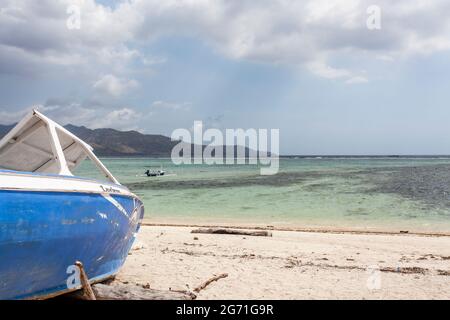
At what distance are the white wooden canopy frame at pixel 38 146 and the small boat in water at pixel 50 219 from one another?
0.05 feet

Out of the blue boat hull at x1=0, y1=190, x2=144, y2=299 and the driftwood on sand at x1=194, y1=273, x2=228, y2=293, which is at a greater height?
the blue boat hull at x1=0, y1=190, x2=144, y2=299

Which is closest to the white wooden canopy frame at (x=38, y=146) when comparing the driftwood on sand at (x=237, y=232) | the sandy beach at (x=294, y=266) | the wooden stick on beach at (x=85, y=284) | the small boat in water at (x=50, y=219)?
the small boat in water at (x=50, y=219)

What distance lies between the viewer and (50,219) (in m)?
5.59

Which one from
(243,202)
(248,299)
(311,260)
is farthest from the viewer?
(243,202)

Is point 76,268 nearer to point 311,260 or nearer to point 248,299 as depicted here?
point 248,299

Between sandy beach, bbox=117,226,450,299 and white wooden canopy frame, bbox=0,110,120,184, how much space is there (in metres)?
2.71

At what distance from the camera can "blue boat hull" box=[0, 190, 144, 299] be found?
16.9 feet

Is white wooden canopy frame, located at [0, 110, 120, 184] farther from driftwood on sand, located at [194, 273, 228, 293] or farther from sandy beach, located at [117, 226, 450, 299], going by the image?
sandy beach, located at [117, 226, 450, 299]

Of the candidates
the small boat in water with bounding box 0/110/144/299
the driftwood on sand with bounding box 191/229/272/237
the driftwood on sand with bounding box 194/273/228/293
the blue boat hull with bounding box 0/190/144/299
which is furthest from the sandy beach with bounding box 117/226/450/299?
the blue boat hull with bounding box 0/190/144/299

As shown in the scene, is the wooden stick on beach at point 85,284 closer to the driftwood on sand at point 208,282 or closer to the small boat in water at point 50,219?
the small boat in water at point 50,219

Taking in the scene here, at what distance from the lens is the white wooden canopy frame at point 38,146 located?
22.9 ft
